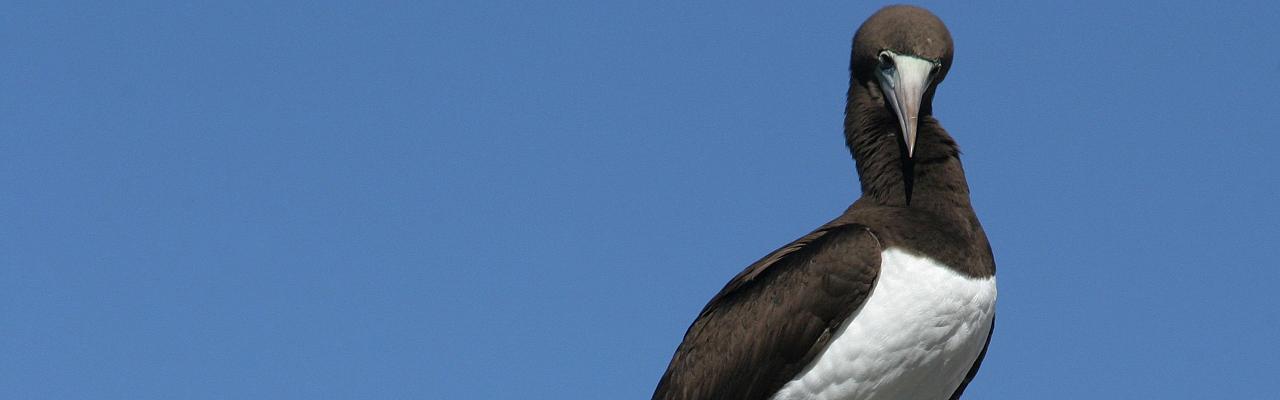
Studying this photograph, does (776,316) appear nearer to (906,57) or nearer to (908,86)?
(908,86)

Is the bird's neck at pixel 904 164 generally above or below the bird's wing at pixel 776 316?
above

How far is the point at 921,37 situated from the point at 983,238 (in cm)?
111

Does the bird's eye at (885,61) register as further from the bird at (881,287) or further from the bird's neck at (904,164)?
the bird's neck at (904,164)

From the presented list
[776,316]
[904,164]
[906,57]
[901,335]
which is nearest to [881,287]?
[901,335]

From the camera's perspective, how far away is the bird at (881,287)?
9.88 metres

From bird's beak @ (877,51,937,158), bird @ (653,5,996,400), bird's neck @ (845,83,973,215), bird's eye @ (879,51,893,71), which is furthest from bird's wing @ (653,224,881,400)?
bird's eye @ (879,51,893,71)

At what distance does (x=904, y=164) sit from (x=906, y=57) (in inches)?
22.4

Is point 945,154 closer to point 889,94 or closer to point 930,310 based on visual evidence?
point 889,94

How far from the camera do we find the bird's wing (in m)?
9.93

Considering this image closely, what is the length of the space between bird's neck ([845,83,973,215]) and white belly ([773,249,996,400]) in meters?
0.53

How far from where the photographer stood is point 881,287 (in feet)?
32.4

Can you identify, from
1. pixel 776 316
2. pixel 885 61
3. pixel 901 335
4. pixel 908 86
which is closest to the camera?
pixel 901 335

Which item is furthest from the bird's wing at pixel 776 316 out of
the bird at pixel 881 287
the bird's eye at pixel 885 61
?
the bird's eye at pixel 885 61

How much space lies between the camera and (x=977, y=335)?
1013 centimetres
